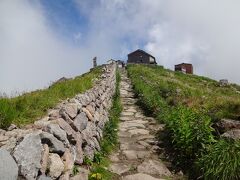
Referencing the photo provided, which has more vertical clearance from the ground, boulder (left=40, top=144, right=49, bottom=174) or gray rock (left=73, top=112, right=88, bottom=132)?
gray rock (left=73, top=112, right=88, bottom=132)

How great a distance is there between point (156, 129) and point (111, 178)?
5.12 meters

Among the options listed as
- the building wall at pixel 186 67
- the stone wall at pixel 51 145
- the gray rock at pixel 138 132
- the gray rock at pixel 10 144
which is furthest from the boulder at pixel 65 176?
the building wall at pixel 186 67

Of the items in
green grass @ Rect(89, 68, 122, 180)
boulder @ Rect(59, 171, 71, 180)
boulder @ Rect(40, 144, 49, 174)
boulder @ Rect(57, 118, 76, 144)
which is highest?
boulder @ Rect(57, 118, 76, 144)

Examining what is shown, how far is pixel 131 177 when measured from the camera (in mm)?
8641

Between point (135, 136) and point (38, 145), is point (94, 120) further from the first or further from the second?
point (38, 145)

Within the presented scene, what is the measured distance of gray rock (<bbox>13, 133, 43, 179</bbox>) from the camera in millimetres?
5309

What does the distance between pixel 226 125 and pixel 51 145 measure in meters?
5.24

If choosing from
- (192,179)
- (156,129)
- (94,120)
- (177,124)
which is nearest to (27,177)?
(192,179)

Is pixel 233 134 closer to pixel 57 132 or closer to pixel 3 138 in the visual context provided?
pixel 57 132

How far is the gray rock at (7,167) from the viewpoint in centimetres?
481

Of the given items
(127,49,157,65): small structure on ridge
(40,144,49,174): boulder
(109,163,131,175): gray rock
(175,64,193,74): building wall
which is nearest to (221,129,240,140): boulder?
(109,163,131,175): gray rock

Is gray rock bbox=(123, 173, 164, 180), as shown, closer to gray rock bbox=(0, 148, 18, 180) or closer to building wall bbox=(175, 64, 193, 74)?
gray rock bbox=(0, 148, 18, 180)

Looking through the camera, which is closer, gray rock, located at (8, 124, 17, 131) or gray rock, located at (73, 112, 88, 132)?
gray rock, located at (8, 124, 17, 131)

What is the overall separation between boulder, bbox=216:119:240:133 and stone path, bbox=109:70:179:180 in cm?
175
